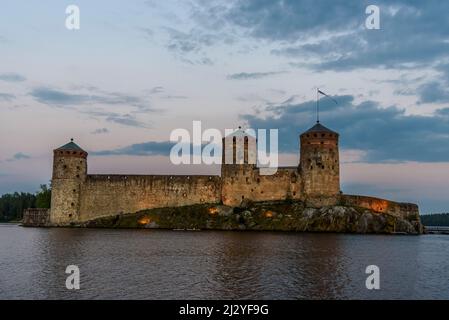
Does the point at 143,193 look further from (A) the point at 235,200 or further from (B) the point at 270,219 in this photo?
(B) the point at 270,219

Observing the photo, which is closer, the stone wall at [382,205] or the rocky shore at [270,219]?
the rocky shore at [270,219]

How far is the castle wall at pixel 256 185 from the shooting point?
6969cm

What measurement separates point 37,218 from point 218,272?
5879 cm

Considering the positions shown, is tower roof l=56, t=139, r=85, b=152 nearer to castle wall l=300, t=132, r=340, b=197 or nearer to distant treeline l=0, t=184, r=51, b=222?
castle wall l=300, t=132, r=340, b=197

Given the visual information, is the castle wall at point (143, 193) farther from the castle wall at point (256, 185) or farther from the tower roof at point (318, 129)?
the tower roof at point (318, 129)

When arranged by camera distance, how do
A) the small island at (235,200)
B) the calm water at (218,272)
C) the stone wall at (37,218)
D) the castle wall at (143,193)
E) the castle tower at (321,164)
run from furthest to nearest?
the stone wall at (37,218)
the castle wall at (143,193)
the castle tower at (321,164)
the small island at (235,200)
the calm water at (218,272)

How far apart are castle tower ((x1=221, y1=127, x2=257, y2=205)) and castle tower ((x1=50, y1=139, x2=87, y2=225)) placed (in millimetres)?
21977

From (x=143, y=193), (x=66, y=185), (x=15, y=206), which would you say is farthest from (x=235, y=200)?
Result: (x=15, y=206)

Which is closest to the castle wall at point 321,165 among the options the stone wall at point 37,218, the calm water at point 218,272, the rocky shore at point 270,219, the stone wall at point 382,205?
the stone wall at point 382,205

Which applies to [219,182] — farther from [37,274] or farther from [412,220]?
[37,274]

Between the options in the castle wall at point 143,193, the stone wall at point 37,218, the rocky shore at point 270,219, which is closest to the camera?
the rocky shore at point 270,219

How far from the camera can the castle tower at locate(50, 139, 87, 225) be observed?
7238cm

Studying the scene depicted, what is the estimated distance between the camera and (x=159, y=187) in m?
72.7
